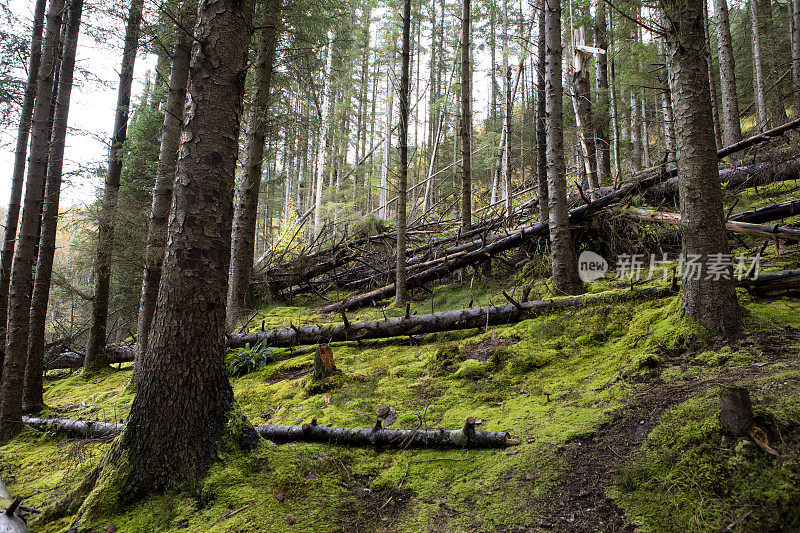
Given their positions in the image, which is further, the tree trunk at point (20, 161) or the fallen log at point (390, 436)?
the tree trunk at point (20, 161)

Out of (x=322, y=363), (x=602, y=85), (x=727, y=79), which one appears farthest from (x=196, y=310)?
(x=727, y=79)

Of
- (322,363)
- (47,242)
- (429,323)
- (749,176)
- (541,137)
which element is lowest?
(322,363)

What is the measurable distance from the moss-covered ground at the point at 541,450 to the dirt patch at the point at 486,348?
0.11ft

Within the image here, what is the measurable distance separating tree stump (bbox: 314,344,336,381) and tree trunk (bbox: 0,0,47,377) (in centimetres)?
525

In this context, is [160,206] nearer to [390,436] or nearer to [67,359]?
[390,436]

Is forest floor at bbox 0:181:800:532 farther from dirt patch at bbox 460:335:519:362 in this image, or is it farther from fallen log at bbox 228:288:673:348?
fallen log at bbox 228:288:673:348

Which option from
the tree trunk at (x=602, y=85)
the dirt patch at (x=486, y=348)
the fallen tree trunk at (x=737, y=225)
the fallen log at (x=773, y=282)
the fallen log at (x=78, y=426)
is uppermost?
the tree trunk at (x=602, y=85)

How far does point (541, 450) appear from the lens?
275 cm

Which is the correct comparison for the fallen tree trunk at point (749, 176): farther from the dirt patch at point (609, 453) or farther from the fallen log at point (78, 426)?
the fallen log at point (78, 426)

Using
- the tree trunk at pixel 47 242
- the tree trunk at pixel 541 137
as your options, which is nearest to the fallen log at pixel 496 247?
the tree trunk at pixel 541 137

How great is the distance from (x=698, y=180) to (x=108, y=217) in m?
9.16

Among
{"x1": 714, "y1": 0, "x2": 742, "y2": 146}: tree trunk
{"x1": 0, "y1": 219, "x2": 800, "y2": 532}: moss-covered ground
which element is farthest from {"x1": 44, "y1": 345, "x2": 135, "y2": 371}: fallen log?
{"x1": 714, "y1": 0, "x2": 742, "y2": 146}: tree trunk

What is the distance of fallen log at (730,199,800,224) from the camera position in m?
5.71

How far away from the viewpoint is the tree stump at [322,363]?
4852 millimetres
